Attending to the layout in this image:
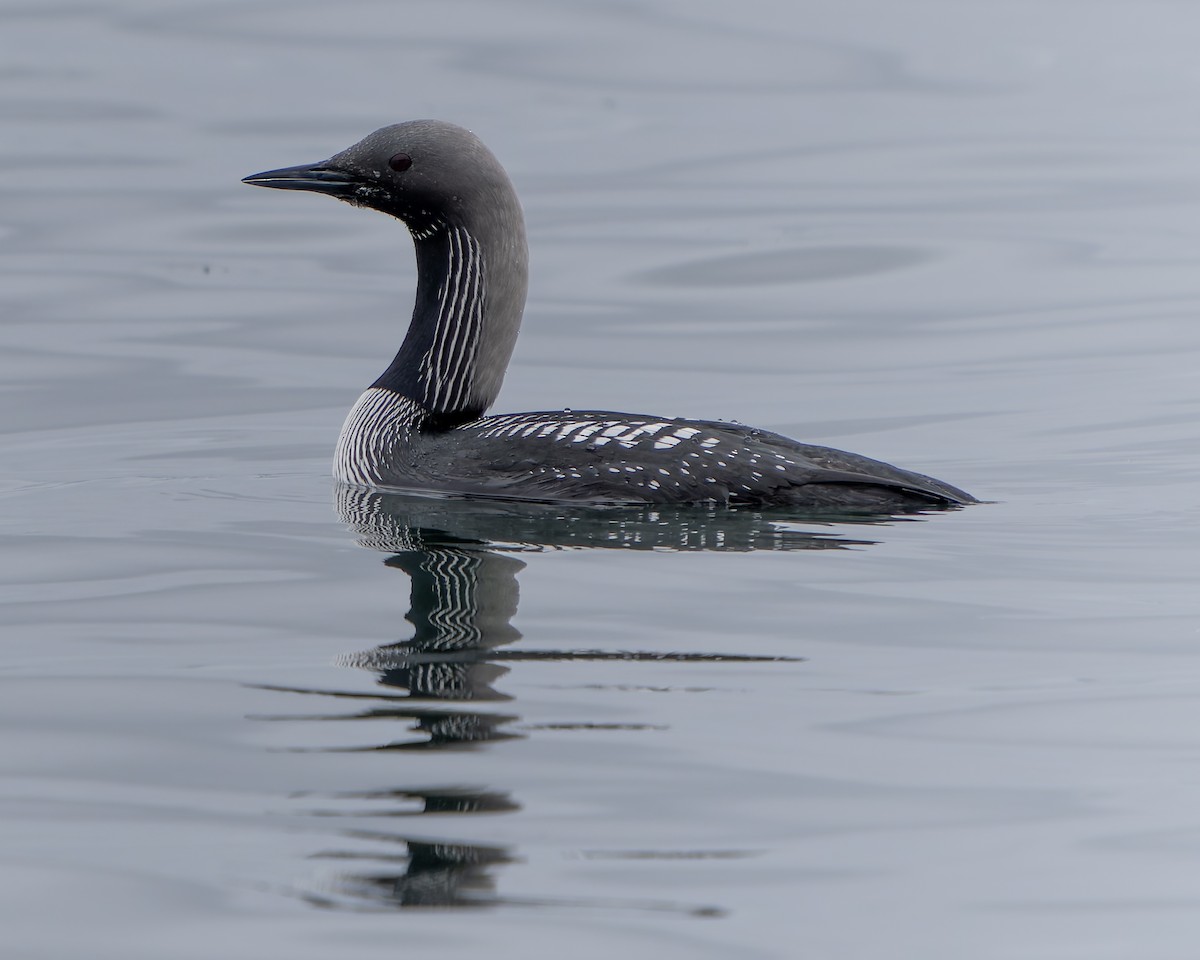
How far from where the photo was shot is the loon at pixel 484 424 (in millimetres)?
6316

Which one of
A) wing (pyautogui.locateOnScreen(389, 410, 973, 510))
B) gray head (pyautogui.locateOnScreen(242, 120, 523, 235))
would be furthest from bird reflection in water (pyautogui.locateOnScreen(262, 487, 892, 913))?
gray head (pyautogui.locateOnScreen(242, 120, 523, 235))

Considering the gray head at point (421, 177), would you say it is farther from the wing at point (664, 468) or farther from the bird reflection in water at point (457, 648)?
the bird reflection in water at point (457, 648)

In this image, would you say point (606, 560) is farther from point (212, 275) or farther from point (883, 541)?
point (212, 275)

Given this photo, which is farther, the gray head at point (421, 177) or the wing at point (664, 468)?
the gray head at point (421, 177)

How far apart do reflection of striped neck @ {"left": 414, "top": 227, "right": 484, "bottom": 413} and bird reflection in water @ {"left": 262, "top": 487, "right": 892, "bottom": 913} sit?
1.29 feet

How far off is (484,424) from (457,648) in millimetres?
1883

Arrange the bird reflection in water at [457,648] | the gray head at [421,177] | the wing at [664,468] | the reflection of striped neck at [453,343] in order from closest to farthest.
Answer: the bird reflection in water at [457,648], the wing at [664,468], the gray head at [421,177], the reflection of striped neck at [453,343]

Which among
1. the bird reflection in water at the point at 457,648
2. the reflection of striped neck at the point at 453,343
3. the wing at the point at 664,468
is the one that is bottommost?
the bird reflection in water at the point at 457,648

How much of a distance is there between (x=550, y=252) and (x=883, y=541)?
273 inches

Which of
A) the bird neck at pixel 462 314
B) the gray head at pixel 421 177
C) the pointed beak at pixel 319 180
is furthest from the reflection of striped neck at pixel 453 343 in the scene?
the pointed beak at pixel 319 180

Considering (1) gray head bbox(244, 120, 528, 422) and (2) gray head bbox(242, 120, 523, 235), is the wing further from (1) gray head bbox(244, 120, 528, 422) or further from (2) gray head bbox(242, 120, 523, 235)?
(2) gray head bbox(242, 120, 523, 235)

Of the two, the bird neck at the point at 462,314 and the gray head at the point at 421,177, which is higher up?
the gray head at the point at 421,177

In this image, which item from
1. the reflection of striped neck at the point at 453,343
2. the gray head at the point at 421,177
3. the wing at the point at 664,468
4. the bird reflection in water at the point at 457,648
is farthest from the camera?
the reflection of striped neck at the point at 453,343

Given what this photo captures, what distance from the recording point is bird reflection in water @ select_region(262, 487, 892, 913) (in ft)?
11.8
